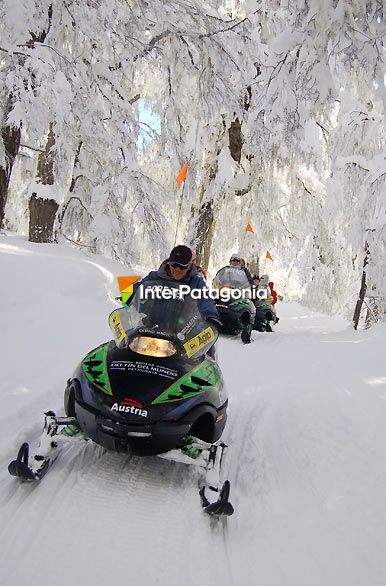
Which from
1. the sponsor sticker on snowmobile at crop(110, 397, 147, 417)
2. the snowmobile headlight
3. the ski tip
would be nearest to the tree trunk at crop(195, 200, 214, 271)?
the snowmobile headlight

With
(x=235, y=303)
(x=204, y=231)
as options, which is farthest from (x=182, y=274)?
(x=204, y=231)

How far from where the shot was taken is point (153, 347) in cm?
390

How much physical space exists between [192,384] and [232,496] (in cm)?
87

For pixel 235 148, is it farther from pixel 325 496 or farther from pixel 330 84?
pixel 325 496

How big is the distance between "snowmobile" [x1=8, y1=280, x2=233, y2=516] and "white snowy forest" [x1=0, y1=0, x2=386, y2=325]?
2.56 meters

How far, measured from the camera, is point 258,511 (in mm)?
3484

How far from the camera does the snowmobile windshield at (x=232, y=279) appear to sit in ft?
38.3

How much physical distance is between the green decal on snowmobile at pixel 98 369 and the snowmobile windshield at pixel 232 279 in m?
7.70

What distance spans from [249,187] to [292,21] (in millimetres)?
11903

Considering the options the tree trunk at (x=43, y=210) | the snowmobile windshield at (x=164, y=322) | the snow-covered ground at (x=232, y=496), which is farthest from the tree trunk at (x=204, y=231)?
the snowmobile windshield at (x=164, y=322)

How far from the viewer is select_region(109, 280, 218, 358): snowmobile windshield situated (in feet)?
13.0

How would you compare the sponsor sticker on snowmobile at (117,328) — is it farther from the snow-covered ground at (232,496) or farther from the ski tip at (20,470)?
the ski tip at (20,470)

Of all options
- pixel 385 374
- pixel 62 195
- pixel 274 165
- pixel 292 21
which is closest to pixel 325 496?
pixel 385 374

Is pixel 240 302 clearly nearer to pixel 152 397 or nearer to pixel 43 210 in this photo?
pixel 43 210
